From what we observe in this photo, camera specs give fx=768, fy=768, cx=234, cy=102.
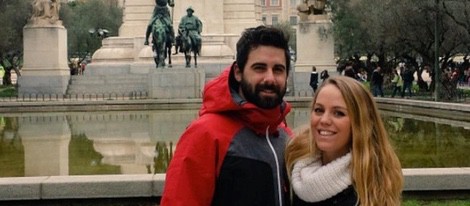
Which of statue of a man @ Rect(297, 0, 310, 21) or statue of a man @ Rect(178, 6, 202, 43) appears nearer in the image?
statue of a man @ Rect(178, 6, 202, 43)

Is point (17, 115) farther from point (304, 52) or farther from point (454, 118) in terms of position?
point (304, 52)

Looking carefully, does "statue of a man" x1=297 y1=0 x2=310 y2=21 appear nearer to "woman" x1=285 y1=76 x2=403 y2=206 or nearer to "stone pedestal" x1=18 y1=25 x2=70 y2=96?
"stone pedestal" x1=18 y1=25 x2=70 y2=96

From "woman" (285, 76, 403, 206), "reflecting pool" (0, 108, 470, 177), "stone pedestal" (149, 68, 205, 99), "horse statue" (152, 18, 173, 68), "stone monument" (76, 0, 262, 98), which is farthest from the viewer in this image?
"stone monument" (76, 0, 262, 98)

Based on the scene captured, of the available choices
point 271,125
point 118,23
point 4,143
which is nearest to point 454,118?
point 4,143

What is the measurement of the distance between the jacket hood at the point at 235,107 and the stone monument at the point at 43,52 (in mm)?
37370

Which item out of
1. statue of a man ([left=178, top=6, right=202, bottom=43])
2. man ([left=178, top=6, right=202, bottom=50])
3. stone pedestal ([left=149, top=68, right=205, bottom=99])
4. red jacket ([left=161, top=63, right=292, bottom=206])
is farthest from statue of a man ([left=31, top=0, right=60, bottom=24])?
red jacket ([left=161, top=63, right=292, bottom=206])

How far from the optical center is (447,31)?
3453cm

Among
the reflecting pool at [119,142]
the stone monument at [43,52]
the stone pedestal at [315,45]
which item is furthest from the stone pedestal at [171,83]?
the stone pedestal at [315,45]

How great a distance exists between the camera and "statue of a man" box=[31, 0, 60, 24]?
132 feet

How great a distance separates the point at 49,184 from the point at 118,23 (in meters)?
67.3

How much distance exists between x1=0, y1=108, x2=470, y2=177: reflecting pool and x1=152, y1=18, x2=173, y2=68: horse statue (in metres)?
9.02

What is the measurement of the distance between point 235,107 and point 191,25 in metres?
31.3

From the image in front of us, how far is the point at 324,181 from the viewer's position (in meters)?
3.52

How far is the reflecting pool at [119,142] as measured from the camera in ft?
38.0
